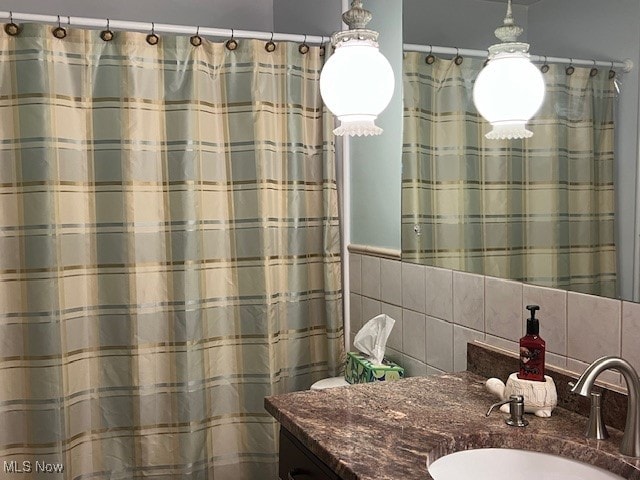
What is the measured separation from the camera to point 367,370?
2.15 metres

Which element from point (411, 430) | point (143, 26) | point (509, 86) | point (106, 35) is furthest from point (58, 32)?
point (411, 430)

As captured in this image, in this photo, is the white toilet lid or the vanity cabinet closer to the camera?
the vanity cabinet

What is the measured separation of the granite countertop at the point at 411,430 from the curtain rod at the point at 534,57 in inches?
29.2

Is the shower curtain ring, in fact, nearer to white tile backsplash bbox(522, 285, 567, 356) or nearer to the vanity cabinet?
the vanity cabinet

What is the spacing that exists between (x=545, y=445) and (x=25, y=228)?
1.66 metres

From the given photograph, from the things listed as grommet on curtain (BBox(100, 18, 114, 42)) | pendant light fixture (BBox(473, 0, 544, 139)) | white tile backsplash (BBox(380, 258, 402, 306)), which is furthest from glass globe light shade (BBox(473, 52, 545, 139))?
grommet on curtain (BBox(100, 18, 114, 42))

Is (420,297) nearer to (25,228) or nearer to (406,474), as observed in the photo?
(406,474)

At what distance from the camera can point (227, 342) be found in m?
2.35

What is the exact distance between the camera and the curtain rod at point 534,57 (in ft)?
4.36

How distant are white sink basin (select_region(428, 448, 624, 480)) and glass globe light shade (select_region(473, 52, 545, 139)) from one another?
0.74 meters

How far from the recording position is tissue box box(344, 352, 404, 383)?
211 centimetres

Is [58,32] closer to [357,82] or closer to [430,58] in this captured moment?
[357,82]

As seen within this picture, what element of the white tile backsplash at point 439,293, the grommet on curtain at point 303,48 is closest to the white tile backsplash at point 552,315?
the white tile backsplash at point 439,293

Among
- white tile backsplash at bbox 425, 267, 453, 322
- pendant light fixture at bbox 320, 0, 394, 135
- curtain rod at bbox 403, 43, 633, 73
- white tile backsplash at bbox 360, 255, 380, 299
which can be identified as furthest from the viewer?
white tile backsplash at bbox 360, 255, 380, 299
